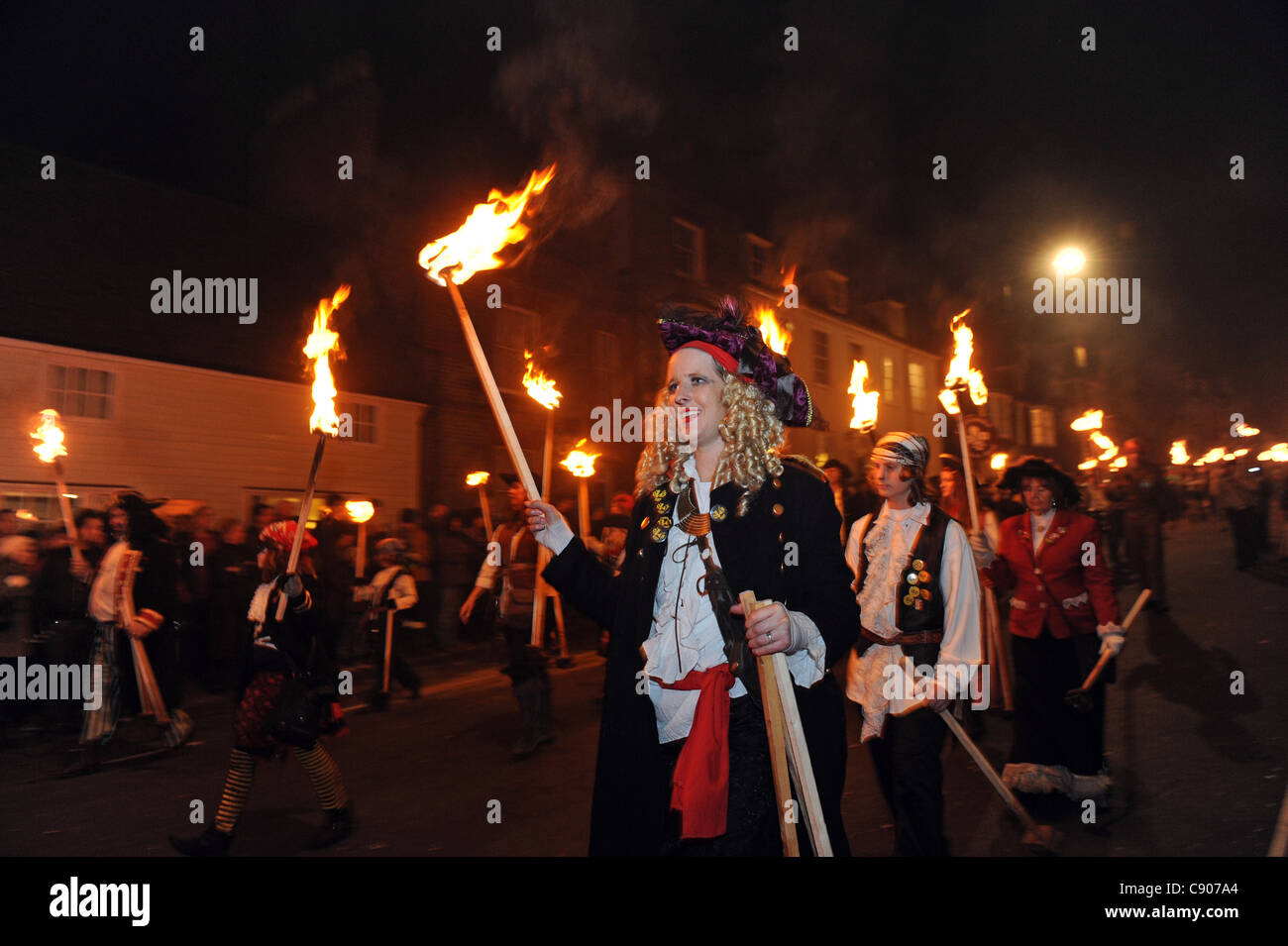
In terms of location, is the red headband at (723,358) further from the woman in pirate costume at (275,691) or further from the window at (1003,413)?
the window at (1003,413)

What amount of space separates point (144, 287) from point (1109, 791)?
16026 millimetres

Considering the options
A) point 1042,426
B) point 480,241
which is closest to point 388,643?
point 480,241

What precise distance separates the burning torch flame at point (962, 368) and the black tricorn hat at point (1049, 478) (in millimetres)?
589

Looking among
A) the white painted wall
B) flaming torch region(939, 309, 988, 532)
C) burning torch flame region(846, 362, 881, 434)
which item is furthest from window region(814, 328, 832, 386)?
burning torch flame region(846, 362, 881, 434)

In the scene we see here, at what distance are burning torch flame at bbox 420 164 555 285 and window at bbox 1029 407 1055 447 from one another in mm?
44357

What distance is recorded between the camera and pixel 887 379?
31.7 metres

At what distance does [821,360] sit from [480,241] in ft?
84.1

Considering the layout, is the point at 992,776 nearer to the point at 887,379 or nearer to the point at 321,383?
the point at 321,383

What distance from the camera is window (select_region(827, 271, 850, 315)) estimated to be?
2939cm

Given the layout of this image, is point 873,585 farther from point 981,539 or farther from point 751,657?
point 751,657

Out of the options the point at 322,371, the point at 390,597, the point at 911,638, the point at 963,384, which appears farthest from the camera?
the point at 390,597

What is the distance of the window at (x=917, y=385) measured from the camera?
3325cm

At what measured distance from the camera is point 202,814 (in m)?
5.82
